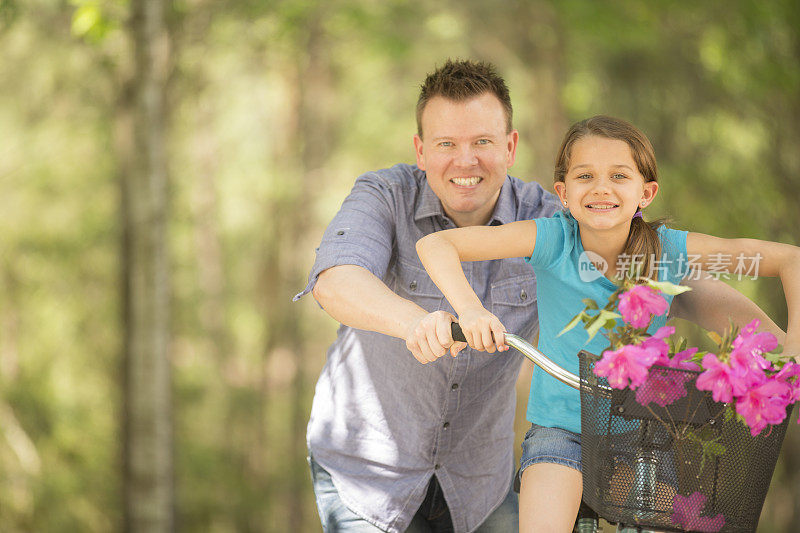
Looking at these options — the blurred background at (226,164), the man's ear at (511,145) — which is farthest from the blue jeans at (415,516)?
the blurred background at (226,164)

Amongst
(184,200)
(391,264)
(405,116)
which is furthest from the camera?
(405,116)

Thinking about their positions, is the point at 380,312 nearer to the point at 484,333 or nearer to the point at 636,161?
the point at 484,333

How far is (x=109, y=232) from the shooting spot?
11.8 metres

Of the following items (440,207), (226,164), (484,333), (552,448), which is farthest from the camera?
(226,164)

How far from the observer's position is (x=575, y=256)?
8.68ft

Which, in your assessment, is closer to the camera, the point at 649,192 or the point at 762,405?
A: the point at 762,405

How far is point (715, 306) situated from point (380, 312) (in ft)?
3.12

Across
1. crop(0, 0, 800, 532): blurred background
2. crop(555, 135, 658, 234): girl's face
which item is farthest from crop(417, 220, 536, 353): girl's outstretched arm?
crop(0, 0, 800, 532): blurred background

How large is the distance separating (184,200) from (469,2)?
18.6 ft

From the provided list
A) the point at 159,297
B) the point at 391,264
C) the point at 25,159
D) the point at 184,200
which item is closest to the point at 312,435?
the point at 391,264

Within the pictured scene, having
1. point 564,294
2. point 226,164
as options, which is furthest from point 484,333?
point 226,164

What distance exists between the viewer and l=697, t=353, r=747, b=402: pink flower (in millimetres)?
1876

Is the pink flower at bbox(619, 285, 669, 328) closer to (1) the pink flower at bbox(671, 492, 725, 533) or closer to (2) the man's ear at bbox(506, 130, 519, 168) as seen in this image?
(1) the pink flower at bbox(671, 492, 725, 533)

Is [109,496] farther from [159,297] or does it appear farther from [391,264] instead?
[391,264]
